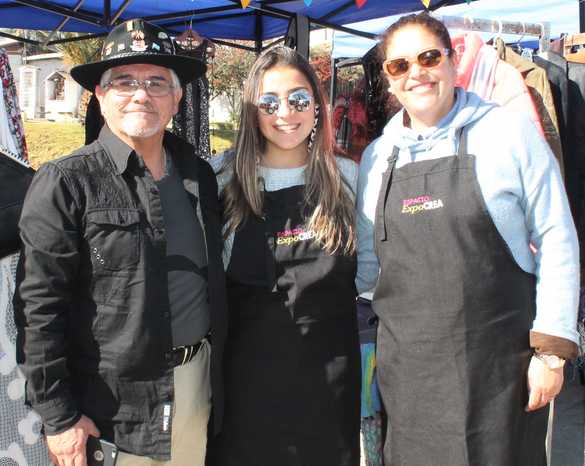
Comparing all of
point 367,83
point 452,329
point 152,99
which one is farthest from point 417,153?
point 367,83

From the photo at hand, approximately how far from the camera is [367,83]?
3902mm

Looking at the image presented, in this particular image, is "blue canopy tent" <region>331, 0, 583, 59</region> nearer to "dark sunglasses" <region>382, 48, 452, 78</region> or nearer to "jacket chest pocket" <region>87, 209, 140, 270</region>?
"dark sunglasses" <region>382, 48, 452, 78</region>

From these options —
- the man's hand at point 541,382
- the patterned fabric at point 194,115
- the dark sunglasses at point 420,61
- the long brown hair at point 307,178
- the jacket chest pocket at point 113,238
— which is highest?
the patterned fabric at point 194,115

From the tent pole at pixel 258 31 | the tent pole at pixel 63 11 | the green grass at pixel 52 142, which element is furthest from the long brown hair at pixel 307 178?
the green grass at pixel 52 142

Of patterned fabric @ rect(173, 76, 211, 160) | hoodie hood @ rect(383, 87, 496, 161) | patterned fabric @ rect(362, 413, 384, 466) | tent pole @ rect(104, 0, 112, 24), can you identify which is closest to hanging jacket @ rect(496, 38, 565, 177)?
hoodie hood @ rect(383, 87, 496, 161)

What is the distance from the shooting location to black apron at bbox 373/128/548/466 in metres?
1.74

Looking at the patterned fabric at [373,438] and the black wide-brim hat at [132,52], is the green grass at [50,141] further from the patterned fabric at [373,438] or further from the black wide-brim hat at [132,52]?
the patterned fabric at [373,438]

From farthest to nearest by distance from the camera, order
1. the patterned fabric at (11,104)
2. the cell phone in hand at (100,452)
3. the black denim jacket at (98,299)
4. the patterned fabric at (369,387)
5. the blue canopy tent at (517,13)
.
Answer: the blue canopy tent at (517,13)
the patterned fabric at (11,104)
the patterned fabric at (369,387)
the cell phone in hand at (100,452)
the black denim jacket at (98,299)

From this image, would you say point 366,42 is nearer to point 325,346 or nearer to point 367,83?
point 367,83

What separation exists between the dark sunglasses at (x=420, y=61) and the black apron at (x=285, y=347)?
22.3 inches

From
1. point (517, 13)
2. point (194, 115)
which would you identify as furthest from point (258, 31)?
point (194, 115)

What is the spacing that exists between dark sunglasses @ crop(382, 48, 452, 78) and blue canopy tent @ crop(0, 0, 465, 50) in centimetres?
371

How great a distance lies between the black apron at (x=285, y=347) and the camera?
1.98 meters

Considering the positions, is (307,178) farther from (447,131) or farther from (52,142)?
(52,142)
